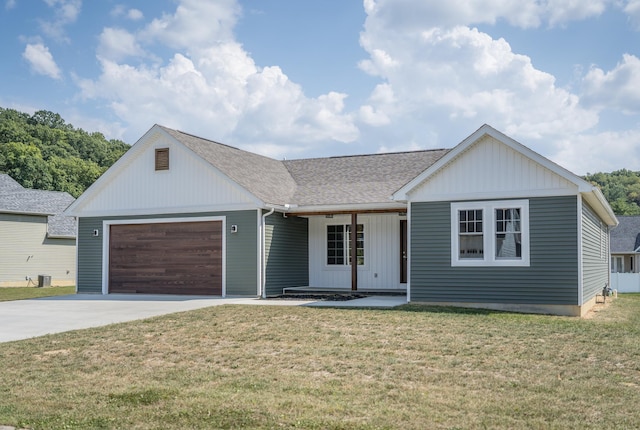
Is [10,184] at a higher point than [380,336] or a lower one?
higher

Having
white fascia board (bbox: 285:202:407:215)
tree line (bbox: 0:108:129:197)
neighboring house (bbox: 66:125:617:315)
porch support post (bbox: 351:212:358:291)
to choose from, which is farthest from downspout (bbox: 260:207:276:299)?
tree line (bbox: 0:108:129:197)

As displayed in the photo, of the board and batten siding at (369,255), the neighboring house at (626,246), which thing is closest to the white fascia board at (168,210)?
the board and batten siding at (369,255)

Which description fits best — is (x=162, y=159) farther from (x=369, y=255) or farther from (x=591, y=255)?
(x=591, y=255)

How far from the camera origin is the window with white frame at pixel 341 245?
819 inches

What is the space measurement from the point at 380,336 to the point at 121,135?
66.3m

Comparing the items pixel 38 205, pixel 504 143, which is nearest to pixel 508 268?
pixel 504 143

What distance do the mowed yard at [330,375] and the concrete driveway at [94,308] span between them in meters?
1.27

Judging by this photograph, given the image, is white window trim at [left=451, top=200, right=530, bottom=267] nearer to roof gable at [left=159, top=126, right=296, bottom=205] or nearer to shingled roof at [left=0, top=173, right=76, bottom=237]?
roof gable at [left=159, top=126, right=296, bottom=205]

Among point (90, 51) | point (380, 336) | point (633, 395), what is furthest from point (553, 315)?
point (90, 51)

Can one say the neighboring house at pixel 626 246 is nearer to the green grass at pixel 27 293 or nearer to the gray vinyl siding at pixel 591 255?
the gray vinyl siding at pixel 591 255

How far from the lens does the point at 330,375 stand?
328 inches

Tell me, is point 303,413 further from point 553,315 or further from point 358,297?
point 358,297

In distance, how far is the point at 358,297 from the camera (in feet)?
60.6

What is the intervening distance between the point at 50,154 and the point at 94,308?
43584 mm
